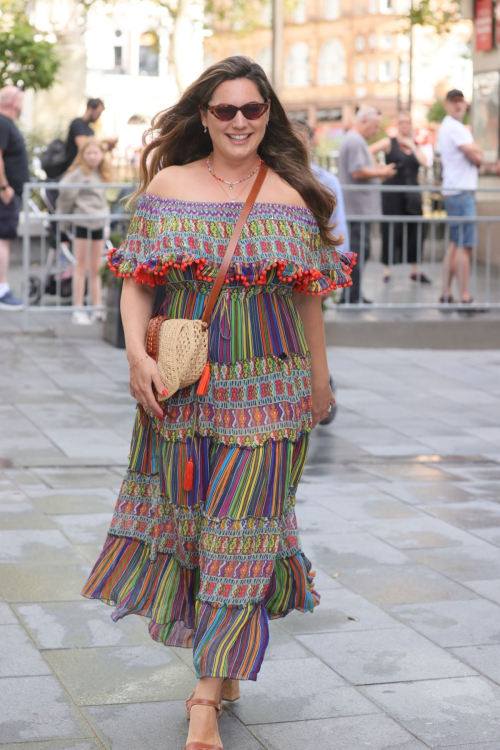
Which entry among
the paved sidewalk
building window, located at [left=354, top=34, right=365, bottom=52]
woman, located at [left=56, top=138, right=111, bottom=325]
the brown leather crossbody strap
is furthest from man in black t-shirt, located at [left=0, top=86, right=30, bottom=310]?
building window, located at [left=354, top=34, right=365, bottom=52]

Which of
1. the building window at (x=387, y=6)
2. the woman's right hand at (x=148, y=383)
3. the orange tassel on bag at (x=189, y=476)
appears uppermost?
the building window at (x=387, y=6)

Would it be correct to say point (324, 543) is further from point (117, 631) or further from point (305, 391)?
point (305, 391)

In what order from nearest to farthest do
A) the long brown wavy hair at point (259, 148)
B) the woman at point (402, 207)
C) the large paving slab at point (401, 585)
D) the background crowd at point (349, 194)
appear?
the long brown wavy hair at point (259, 148) → the large paving slab at point (401, 585) → the background crowd at point (349, 194) → the woman at point (402, 207)

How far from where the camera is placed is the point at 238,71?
10.8ft

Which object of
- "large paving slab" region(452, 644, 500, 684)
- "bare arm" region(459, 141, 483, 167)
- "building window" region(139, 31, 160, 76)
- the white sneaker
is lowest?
"large paving slab" region(452, 644, 500, 684)

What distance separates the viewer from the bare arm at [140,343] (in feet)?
10.6

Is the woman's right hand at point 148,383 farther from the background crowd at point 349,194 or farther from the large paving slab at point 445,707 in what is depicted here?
the background crowd at point 349,194

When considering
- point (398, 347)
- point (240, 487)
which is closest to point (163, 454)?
point (240, 487)

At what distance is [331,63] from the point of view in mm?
80750

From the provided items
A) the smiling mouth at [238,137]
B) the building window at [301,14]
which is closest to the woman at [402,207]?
the smiling mouth at [238,137]

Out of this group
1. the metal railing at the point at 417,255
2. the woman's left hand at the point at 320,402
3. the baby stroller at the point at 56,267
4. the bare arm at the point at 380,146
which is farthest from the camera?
the bare arm at the point at 380,146

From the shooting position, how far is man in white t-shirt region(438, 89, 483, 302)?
12.0 m

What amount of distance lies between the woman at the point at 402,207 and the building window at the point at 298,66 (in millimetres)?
69237

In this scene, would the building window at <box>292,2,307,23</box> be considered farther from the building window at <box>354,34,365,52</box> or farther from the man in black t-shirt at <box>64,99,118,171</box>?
the man in black t-shirt at <box>64,99,118,171</box>
